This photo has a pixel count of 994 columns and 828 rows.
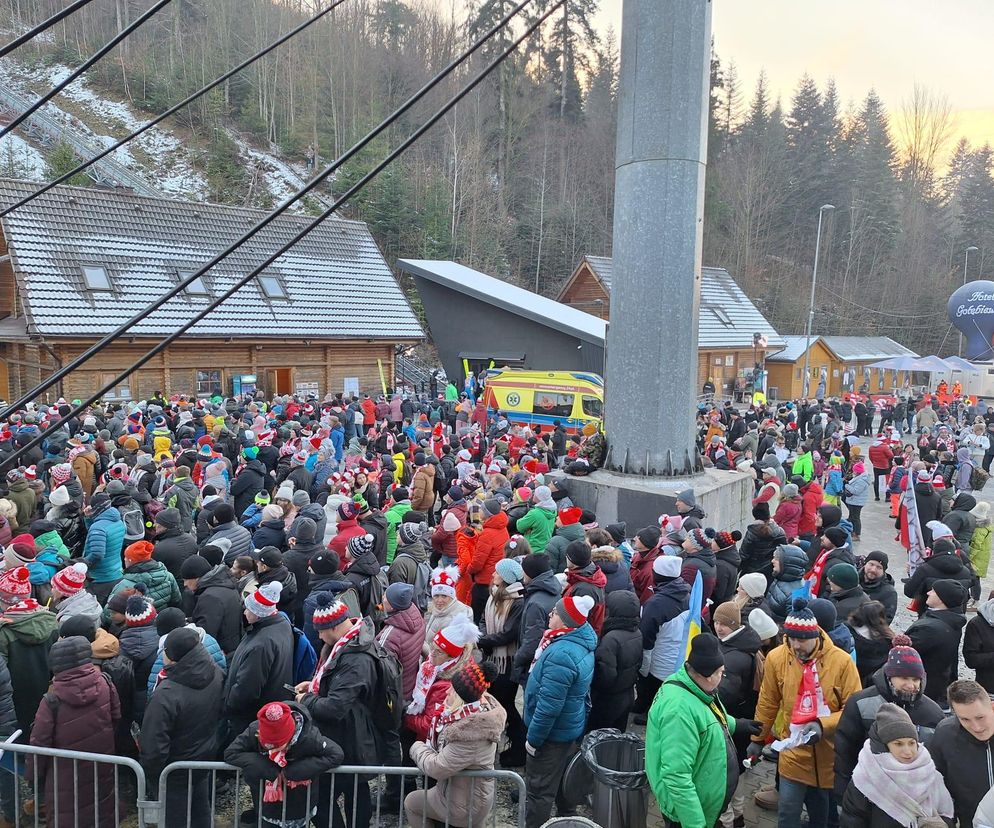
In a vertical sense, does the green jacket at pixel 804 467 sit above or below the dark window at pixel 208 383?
below

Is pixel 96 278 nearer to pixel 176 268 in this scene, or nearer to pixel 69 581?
pixel 176 268

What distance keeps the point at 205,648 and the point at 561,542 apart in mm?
3402

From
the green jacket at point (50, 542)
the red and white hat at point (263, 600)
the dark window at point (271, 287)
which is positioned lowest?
the green jacket at point (50, 542)

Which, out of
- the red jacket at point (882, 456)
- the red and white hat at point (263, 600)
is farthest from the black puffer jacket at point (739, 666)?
the red jacket at point (882, 456)

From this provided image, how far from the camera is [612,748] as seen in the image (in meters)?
4.46

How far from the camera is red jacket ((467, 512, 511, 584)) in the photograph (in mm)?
6914

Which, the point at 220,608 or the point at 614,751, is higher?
the point at 220,608

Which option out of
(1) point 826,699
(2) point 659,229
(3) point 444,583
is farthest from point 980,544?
(3) point 444,583

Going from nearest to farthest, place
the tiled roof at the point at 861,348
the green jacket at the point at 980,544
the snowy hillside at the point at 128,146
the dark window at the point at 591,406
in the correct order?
the green jacket at the point at 980,544, the dark window at the point at 591,406, the tiled roof at the point at 861,348, the snowy hillside at the point at 128,146

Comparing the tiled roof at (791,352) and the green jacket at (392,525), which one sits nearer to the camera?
the green jacket at (392,525)

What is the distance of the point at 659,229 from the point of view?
781 cm

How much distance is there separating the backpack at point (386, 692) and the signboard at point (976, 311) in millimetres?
32833

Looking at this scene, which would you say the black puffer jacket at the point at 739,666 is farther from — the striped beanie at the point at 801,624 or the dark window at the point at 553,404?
the dark window at the point at 553,404

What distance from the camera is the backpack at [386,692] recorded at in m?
4.29
